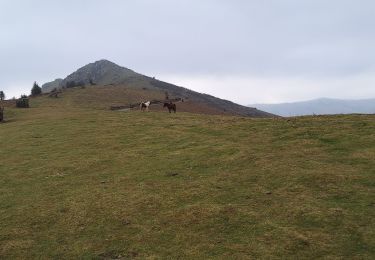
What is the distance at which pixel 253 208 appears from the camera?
15258 mm

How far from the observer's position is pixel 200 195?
17.0 m

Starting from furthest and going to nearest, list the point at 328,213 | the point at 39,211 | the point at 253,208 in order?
the point at 39,211 < the point at 253,208 < the point at 328,213

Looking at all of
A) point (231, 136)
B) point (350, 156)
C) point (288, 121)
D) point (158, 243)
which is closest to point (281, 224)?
point (158, 243)

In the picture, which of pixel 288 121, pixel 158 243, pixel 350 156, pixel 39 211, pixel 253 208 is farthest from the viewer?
pixel 288 121

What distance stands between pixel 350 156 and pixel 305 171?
3059mm

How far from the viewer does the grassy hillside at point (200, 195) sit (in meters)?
13.1

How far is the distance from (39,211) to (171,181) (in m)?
5.22

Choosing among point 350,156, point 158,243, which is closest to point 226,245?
point 158,243

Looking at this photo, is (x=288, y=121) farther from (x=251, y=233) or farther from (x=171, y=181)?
(x=251, y=233)

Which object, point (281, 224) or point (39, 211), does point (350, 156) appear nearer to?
point (281, 224)

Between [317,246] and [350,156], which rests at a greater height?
[350,156]

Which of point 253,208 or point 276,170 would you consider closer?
point 253,208

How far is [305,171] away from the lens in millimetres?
18281

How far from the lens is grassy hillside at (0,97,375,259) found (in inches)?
517
